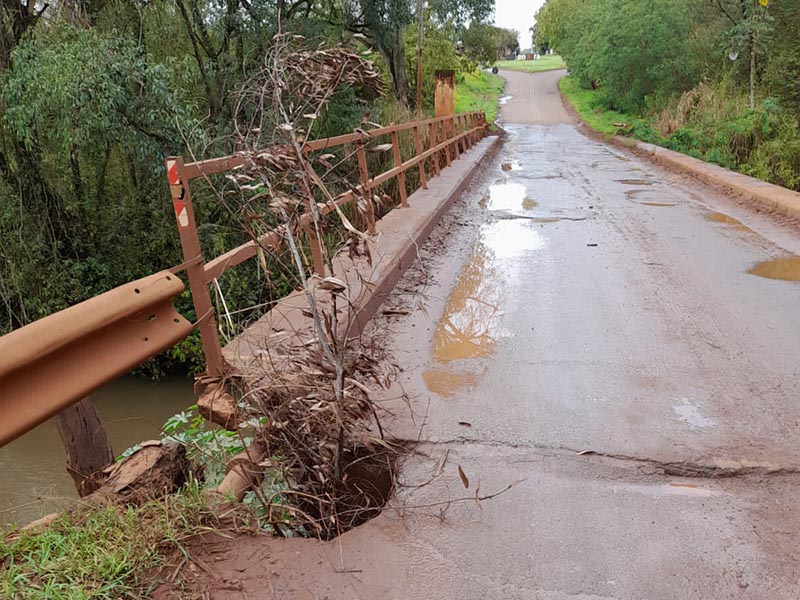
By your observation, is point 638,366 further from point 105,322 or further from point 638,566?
point 105,322

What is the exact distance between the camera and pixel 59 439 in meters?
8.93

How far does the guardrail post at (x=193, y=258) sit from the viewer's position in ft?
11.6

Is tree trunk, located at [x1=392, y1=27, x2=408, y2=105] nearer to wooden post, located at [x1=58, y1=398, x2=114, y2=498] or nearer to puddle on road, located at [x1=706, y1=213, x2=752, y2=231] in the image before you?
puddle on road, located at [x1=706, y1=213, x2=752, y2=231]

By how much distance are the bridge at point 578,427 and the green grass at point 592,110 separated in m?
24.4

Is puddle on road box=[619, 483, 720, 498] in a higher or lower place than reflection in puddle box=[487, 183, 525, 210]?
lower

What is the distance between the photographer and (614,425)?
12.2 ft

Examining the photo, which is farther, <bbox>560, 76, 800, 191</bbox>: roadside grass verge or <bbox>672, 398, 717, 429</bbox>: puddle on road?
<bbox>560, 76, 800, 191</bbox>: roadside grass verge

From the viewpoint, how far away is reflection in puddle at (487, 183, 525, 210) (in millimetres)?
11281

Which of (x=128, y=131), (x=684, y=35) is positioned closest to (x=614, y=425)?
(x=128, y=131)

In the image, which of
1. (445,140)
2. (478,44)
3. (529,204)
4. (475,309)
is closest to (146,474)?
(475,309)

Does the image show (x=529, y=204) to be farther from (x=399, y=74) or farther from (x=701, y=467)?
(x=399, y=74)

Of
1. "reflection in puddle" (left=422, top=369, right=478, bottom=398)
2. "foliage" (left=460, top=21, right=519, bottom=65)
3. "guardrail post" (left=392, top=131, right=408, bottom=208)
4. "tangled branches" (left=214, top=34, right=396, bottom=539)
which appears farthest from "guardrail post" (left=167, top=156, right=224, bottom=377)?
"foliage" (left=460, top=21, right=519, bottom=65)

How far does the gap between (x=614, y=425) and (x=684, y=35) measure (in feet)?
Result: 101

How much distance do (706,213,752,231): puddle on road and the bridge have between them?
74 centimetres
